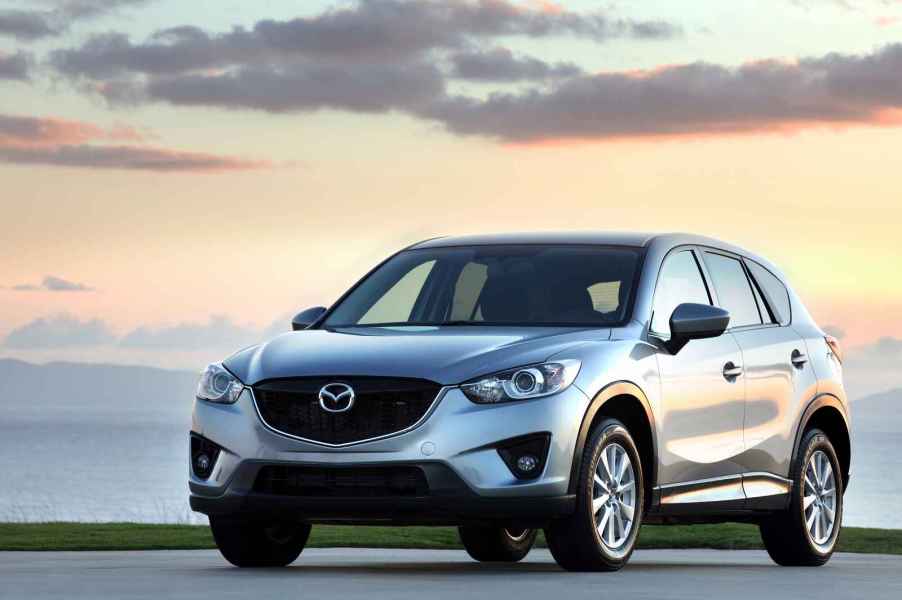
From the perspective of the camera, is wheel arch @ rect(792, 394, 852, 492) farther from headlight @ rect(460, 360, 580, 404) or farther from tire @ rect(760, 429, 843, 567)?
headlight @ rect(460, 360, 580, 404)

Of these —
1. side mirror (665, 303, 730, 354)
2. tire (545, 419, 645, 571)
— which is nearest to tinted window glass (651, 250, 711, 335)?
side mirror (665, 303, 730, 354)

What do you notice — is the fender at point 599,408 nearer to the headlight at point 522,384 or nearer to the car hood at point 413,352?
the headlight at point 522,384

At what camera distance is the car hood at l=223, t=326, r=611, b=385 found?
35.3ft

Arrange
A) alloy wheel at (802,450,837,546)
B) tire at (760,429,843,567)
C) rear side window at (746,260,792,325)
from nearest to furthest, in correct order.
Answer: tire at (760,429,843,567)
alloy wheel at (802,450,837,546)
rear side window at (746,260,792,325)

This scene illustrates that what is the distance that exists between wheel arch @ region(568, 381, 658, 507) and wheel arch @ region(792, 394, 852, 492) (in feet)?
6.59

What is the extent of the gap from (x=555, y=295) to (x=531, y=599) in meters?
2.94

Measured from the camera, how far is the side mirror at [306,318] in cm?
1243

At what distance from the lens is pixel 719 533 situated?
69.2 ft

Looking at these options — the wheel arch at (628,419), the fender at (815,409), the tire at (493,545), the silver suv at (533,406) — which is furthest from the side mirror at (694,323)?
the tire at (493,545)

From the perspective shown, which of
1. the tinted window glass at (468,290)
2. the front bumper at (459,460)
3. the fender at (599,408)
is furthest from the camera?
the tinted window glass at (468,290)

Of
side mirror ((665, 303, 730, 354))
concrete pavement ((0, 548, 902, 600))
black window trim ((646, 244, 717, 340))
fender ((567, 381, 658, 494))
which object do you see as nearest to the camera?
concrete pavement ((0, 548, 902, 600))

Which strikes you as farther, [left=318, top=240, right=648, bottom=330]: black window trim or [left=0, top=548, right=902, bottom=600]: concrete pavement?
[left=318, top=240, right=648, bottom=330]: black window trim

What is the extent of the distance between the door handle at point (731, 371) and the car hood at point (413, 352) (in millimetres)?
1201

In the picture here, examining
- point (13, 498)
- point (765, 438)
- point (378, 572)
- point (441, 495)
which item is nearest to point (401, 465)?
point (441, 495)
